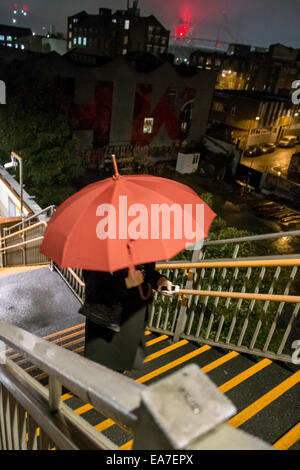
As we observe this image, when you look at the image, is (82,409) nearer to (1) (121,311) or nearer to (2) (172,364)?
(1) (121,311)

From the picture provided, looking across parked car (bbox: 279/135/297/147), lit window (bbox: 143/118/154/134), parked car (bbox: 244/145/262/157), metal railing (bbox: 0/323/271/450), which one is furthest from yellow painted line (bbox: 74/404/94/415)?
parked car (bbox: 279/135/297/147)

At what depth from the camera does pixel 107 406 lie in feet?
3.34

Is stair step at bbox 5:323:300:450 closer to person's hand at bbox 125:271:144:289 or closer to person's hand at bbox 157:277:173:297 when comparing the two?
person's hand at bbox 157:277:173:297

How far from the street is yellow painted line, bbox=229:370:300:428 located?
3110cm

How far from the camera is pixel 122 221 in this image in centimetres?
240

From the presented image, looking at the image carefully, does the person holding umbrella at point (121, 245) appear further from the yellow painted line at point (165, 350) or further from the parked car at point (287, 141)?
the parked car at point (287, 141)

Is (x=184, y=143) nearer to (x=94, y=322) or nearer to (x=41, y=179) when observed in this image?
(x=41, y=179)

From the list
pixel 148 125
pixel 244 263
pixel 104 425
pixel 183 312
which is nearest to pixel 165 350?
pixel 183 312

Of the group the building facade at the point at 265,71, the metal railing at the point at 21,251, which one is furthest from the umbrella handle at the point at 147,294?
the building facade at the point at 265,71

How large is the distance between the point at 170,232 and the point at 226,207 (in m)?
23.6

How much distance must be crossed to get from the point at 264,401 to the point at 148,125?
91.7ft

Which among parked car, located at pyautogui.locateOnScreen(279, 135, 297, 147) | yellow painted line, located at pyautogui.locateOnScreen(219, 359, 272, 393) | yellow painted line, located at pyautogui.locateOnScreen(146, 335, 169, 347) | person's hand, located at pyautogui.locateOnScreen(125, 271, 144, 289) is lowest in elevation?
parked car, located at pyautogui.locateOnScreen(279, 135, 297, 147)

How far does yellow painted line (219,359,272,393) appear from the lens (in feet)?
9.76

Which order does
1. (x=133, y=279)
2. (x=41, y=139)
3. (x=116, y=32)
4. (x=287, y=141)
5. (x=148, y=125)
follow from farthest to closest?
(x=116, y=32) → (x=287, y=141) → (x=148, y=125) → (x=41, y=139) → (x=133, y=279)
